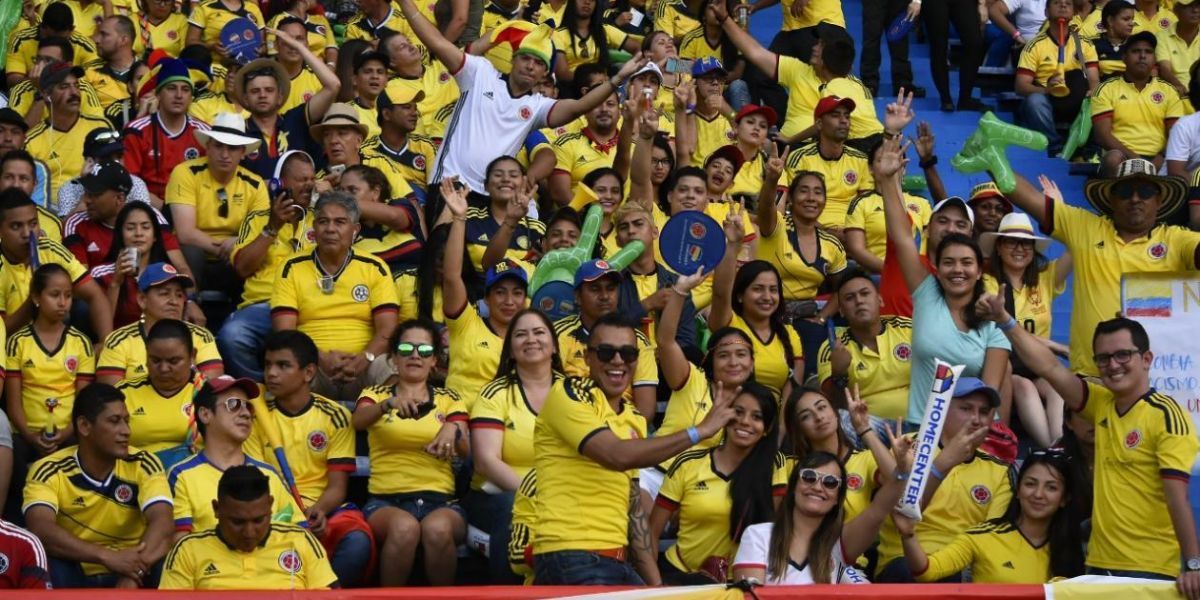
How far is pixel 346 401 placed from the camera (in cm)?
1009

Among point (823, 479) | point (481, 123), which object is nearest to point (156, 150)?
point (481, 123)

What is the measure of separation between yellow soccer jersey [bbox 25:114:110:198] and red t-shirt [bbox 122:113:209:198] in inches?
12.0

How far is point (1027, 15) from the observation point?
15.6m

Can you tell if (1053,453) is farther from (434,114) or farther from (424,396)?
(434,114)

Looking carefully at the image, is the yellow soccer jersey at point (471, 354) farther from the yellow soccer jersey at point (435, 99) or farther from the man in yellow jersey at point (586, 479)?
the yellow soccer jersey at point (435, 99)

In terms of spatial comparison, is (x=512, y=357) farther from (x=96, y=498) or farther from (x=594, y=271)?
(x=96, y=498)

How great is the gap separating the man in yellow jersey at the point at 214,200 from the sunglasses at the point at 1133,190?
4.78m

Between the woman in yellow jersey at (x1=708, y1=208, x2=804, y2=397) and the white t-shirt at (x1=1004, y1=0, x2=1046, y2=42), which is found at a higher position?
the white t-shirt at (x1=1004, y1=0, x2=1046, y2=42)

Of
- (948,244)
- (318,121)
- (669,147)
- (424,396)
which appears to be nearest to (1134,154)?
(669,147)

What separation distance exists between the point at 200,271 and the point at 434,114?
2.75 m

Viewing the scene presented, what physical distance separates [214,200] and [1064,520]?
17.3ft

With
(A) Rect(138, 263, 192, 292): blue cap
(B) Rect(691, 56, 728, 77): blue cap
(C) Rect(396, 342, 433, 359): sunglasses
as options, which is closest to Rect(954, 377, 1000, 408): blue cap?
(C) Rect(396, 342, 433, 359): sunglasses

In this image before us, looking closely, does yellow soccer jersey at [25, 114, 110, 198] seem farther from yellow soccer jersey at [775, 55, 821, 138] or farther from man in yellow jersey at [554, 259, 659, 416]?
yellow soccer jersey at [775, 55, 821, 138]

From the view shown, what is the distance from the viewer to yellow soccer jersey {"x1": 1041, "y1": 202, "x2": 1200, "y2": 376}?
10.0 m
